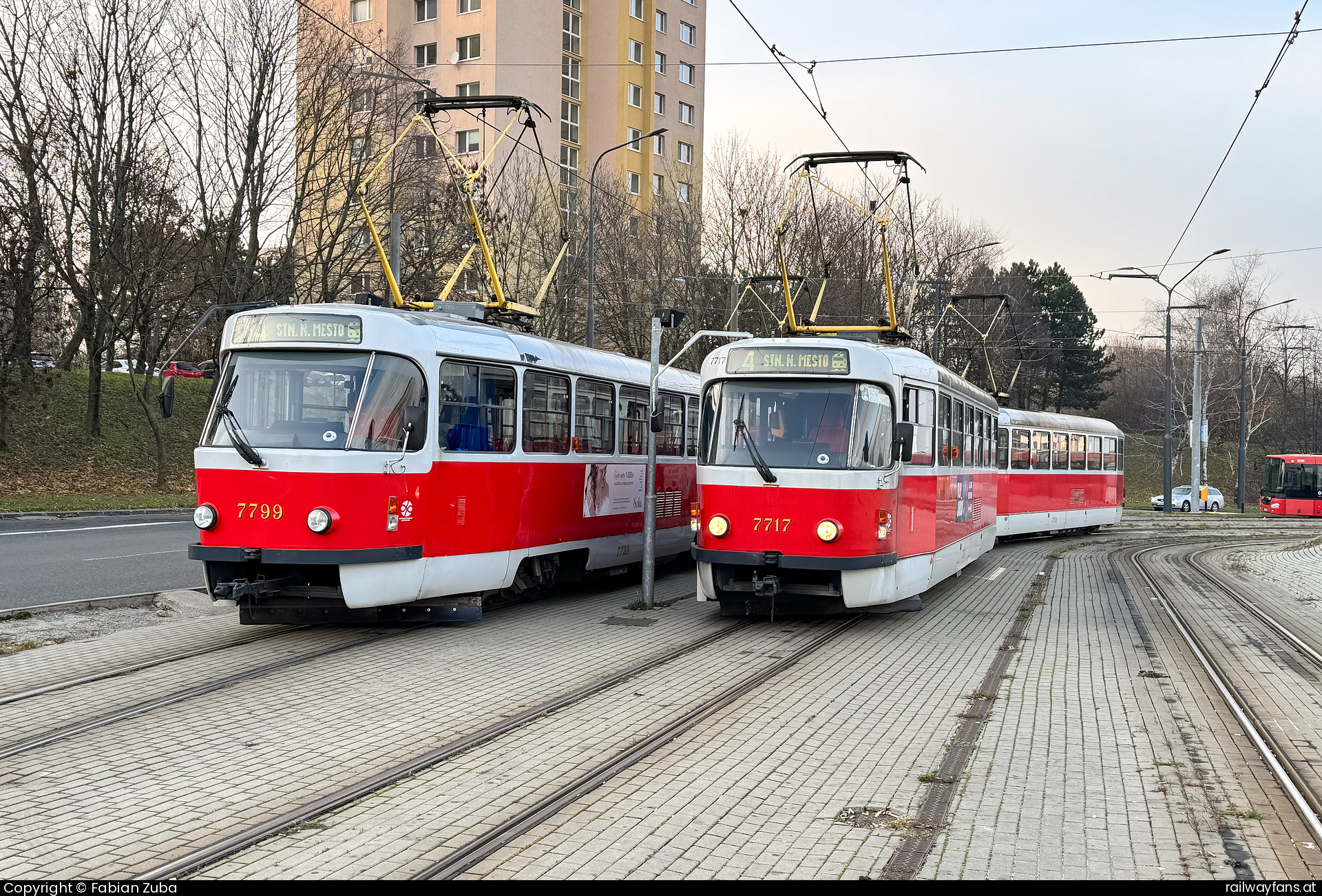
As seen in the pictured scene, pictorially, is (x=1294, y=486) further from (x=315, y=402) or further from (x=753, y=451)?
(x=315, y=402)

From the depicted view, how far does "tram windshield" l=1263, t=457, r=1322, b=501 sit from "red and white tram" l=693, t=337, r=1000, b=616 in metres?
43.9

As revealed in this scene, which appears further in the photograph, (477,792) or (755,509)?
(755,509)

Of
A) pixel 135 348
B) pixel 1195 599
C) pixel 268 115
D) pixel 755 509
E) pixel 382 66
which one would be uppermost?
pixel 382 66

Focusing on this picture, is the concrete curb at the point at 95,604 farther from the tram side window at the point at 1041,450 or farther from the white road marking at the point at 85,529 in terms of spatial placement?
the tram side window at the point at 1041,450

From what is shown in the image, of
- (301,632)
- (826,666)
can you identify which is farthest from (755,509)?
(301,632)

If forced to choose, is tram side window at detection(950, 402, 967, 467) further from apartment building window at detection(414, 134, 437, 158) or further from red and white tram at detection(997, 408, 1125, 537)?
apartment building window at detection(414, 134, 437, 158)

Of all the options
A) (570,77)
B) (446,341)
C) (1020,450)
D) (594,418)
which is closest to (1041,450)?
(1020,450)

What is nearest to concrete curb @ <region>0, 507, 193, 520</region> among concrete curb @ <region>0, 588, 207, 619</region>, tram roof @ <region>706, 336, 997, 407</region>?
concrete curb @ <region>0, 588, 207, 619</region>

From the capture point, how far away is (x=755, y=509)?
11484mm

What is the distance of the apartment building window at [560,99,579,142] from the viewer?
192 ft

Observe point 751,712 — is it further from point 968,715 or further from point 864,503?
point 864,503

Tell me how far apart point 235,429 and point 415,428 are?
60.4 inches

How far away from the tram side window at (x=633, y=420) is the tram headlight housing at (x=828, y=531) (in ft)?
14.8

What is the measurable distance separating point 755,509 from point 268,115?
22.9 meters
